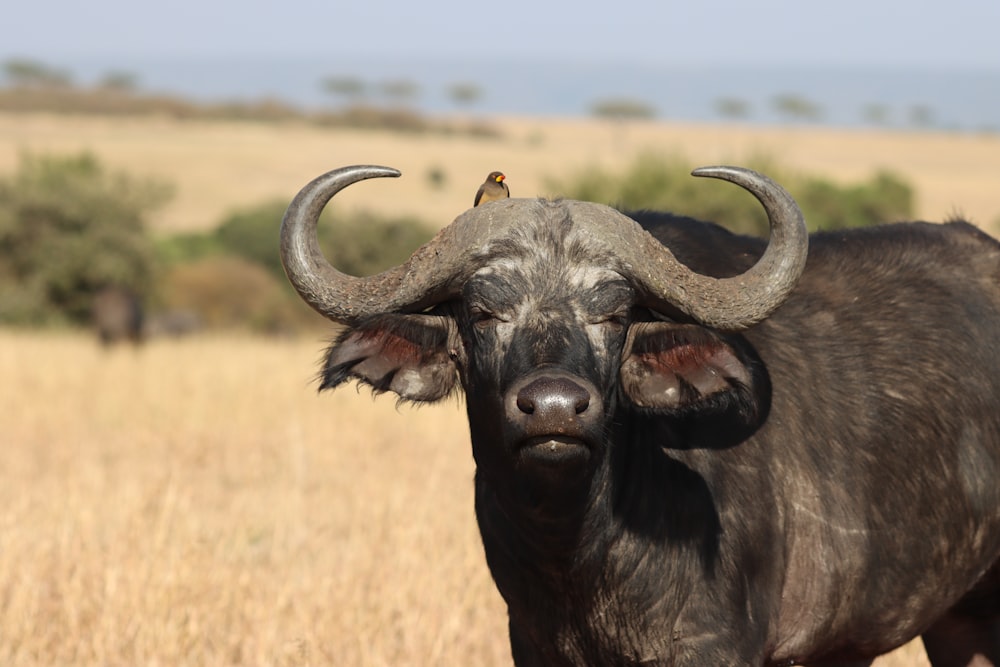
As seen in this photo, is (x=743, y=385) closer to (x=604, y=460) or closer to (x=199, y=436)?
(x=604, y=460)

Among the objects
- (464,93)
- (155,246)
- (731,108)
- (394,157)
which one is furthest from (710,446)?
(464,93)

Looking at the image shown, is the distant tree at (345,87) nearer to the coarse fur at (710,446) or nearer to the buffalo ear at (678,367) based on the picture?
the coarse fur at (710,446)

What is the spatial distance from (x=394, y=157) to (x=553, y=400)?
79613 millimetres

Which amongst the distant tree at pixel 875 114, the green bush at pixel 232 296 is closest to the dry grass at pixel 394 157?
the green bush at pixel 232 296

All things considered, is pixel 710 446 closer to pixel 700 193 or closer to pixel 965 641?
pixel 965 641

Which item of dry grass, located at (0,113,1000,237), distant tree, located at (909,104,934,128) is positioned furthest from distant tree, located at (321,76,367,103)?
distant tree, located at (909,104,934,128)

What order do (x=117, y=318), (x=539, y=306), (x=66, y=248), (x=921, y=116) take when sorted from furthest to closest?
1. (x=921, y=116)
2. (x=66, y=248)
3. (x=117, y=318)
4. (x=539, y=306)

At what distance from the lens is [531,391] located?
374 cm

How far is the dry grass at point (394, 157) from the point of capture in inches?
2660

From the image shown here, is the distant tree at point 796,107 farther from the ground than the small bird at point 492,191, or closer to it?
farther from the ground

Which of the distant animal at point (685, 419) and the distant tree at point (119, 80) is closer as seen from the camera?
the distant animal at point (685, 419)

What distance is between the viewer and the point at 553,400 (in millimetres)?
3715

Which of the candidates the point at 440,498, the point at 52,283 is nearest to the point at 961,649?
the point at 440,498

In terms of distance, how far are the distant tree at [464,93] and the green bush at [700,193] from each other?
132688 millimetres
